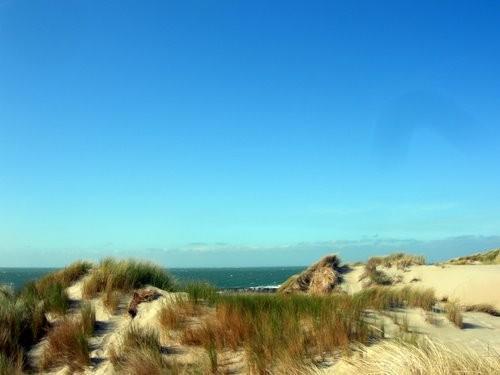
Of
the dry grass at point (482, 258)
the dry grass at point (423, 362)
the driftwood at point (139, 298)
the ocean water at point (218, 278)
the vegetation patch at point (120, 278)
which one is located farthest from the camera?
the dry grass at point (482, 258)

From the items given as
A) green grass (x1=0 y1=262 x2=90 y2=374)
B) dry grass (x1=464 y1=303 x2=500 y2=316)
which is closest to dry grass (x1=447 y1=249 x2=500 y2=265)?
dry grass (x1=464 y1=303 x2=500 y2=316)

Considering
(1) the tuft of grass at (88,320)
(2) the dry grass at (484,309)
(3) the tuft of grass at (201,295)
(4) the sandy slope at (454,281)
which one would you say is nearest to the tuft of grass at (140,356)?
(1) the tuft of grass at (88,320)

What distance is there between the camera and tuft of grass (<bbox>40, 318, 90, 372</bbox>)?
9.05m

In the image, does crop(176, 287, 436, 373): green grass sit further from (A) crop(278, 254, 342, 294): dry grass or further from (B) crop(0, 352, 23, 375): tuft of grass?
(A) crop(278, 254, 342, 294): dry grass

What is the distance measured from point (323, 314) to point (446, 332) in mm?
2938

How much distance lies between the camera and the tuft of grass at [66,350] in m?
9.05

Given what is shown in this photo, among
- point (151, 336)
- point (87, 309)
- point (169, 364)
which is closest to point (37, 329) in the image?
point (87, 309)

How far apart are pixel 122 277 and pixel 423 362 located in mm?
8879

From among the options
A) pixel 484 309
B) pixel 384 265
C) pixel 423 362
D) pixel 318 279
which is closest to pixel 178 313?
pixel 423 362

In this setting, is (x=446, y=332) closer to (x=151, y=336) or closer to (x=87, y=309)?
(x=151, y=336)

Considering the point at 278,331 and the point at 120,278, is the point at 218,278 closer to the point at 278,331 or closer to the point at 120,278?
the point at 120,278

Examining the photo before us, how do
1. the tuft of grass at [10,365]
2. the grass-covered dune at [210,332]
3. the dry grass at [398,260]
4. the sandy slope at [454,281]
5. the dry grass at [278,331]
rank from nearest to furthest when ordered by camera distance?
1. the grass-covered dune at [210,332]
2. the dry grass at [278,331]
3. the tuft of grass at [10,365]
4. the sandy slope at [454,281]
5. the dry grass at [398,260]

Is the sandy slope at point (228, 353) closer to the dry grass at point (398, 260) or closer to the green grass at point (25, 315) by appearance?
the green grass at point (25, 315)

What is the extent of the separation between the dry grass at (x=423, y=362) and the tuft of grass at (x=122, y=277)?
7.78 meters
